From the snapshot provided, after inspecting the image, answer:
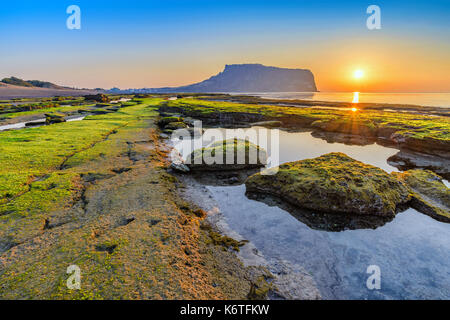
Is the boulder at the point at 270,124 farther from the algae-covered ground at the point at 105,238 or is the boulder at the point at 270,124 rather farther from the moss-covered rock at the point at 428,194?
the algae-covered ground at the point at 105,238

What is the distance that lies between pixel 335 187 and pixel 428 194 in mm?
6621

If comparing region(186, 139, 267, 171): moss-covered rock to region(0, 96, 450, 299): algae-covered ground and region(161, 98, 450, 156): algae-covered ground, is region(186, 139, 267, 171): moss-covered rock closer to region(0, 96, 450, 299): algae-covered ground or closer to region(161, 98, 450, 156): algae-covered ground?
region(0, 96, 450, 299): algae-covered ground

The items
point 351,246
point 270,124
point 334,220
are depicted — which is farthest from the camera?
point 270,124

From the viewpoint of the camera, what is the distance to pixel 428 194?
12297 millimetres

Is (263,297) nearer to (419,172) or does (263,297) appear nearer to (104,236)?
(104,236)

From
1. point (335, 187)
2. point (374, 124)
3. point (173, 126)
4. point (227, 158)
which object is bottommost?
point (335, 187)

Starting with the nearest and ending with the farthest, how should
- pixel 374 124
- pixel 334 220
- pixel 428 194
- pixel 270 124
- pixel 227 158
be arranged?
pixel 334 220, pixel 428 194, pixel 227 158, pixel 374 124, pixel 270 124

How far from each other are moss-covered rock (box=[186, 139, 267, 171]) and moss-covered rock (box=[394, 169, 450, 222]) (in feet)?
33.8

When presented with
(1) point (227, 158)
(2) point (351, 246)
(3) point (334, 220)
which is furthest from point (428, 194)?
(1) point (227, 158)

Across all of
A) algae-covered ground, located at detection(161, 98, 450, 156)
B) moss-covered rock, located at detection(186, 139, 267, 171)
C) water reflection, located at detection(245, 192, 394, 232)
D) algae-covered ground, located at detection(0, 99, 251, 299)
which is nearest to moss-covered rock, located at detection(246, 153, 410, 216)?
water reflection, located at detection(245, 192, 394, 232)

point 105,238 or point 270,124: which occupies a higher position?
point 270,124

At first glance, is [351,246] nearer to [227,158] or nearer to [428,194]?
[428,194]

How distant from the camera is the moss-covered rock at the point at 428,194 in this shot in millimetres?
10836

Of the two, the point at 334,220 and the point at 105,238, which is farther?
the point at 334,220
